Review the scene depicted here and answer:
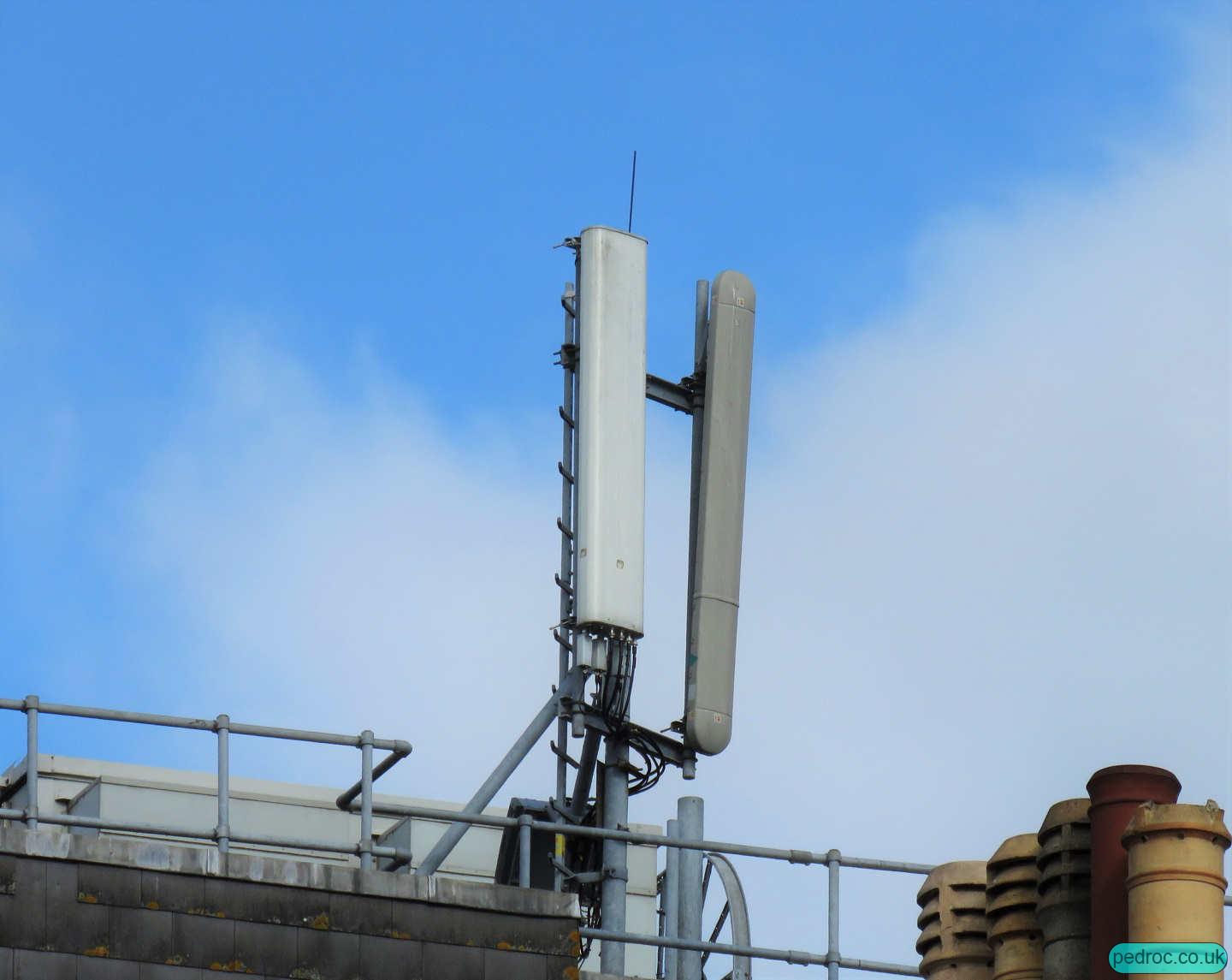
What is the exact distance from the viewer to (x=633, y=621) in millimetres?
26406

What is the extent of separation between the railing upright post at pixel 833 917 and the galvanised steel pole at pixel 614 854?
256cm

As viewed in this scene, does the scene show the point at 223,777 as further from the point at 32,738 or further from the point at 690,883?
the point at 690,883

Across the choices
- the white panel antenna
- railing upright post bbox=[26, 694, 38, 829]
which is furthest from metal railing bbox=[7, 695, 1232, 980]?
the white panel antenna

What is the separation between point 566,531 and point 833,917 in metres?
5.42

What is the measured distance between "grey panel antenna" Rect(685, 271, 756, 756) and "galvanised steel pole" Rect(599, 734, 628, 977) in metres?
0.67

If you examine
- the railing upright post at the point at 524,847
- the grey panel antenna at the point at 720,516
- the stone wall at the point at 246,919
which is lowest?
the stone wall at the point at 246,919

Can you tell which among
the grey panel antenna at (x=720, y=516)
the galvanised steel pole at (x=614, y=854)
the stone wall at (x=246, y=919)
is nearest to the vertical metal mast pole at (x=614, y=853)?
the galvanised steel pole at (x=614, y=854)

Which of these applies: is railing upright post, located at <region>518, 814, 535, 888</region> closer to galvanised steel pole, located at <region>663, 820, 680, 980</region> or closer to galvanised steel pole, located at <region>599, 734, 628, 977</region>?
galvanised steel pole, located at <region>599, 734, 628, 977</region>

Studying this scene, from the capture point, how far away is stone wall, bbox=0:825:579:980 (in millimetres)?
19109

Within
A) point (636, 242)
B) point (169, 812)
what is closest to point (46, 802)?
point (169, 812)

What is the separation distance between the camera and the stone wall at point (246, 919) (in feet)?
62.7

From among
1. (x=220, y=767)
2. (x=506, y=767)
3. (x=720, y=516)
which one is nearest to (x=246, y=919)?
(x=220, y=767)

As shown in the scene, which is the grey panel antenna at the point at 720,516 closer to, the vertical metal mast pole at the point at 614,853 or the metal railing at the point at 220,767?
the vertical metal mast pole at the point at 614,853

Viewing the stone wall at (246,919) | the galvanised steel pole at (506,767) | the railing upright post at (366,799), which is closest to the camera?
the stone wall at (246,919)
